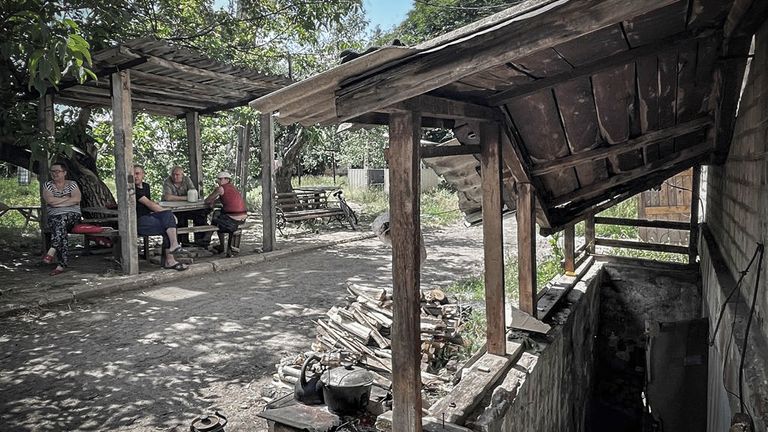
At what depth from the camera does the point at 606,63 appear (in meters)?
2.68

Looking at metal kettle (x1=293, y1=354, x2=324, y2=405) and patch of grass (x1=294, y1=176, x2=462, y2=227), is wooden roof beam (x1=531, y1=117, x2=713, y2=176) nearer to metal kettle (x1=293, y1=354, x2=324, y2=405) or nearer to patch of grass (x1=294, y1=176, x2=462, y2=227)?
metal kettle (x1=293, y1=354, x2=324, y2=405)

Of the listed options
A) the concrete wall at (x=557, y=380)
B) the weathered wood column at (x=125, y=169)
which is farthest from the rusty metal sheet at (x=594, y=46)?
the weathered wood column at (x=125, y=169)

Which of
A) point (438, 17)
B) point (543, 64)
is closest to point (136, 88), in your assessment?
point (543, 64)

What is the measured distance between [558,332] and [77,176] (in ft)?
30.0

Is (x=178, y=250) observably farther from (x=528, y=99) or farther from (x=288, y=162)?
(x=528, y=99)

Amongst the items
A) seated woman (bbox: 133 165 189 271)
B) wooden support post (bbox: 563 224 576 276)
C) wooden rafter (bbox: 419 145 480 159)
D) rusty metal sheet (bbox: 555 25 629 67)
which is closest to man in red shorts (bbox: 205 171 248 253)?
seated woman (bbox: 133 165 189 271)

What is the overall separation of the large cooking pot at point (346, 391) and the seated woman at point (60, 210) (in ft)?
19.6

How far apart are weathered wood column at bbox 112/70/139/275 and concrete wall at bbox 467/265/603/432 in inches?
243

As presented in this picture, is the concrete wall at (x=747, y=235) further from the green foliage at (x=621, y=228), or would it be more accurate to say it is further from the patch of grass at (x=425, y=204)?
the patch of grass at (x=425, y=204)

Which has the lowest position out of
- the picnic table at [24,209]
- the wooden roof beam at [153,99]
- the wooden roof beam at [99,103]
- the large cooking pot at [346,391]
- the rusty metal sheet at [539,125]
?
the large cooking pot at [346,391]

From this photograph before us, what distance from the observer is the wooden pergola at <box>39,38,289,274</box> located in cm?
693

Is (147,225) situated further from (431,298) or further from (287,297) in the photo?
(431,298)

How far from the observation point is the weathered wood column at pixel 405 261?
2447 mm

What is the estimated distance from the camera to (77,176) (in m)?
9.38
